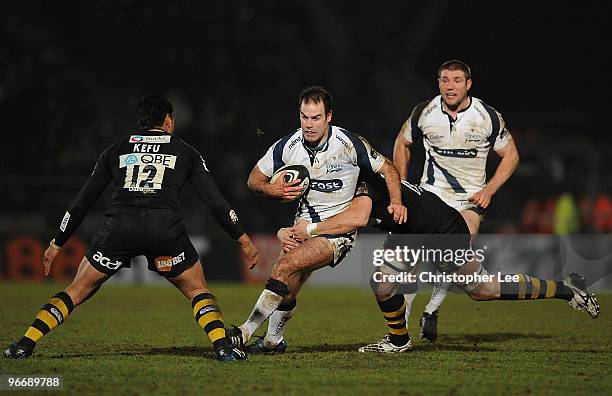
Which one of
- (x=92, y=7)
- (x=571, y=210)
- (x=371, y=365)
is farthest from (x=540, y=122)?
(x=371, y=365)

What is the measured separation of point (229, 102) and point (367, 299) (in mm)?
9096

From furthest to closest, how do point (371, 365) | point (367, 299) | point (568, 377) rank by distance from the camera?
point (367, 299)
point (371, 365)
point (568, 377)

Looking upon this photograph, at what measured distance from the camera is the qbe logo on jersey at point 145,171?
8273 mm

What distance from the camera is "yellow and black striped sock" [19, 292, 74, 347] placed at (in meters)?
8.20

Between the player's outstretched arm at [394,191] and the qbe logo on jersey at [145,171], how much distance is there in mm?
1929

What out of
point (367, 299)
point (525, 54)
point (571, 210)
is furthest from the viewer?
point (525, 54)

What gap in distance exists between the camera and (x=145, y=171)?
8.28 metres

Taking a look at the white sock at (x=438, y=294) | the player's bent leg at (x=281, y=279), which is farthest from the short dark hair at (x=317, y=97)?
the white sock at (x=438, y=294)

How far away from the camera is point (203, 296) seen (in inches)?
328

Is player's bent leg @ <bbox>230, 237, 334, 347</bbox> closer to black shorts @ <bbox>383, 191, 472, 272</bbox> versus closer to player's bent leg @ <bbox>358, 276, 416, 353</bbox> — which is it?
player's bent leg @ <bbox>358, 276, 416, 353</bbox>

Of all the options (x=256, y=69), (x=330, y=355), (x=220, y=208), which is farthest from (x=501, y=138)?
(x=256, y=69)

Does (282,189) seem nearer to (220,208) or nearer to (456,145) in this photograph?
(220,208)

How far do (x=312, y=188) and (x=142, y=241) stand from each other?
165 centimetres

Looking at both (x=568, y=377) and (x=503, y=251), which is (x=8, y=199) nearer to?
(x=503, y=251)
